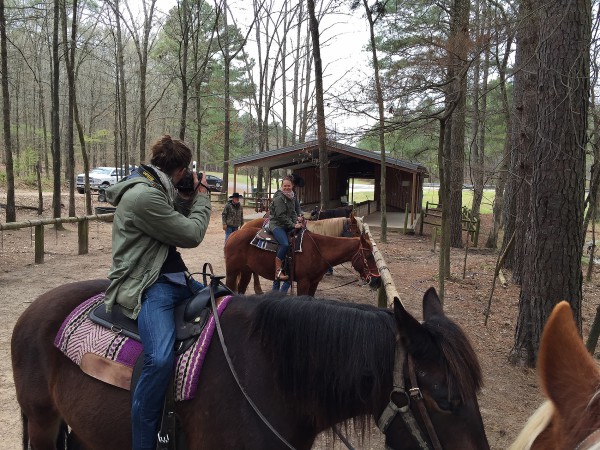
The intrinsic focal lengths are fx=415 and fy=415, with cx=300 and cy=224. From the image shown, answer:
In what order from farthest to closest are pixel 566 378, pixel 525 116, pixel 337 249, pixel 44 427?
pixel 337 249, pixel 525 116, pixel 44 427, pixel 566 378

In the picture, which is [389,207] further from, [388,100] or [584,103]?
[584,103]

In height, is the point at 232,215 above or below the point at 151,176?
below

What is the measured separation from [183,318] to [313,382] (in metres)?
0.81

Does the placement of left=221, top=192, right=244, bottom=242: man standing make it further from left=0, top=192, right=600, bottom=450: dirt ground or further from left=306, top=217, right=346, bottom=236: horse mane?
left=306, top=217, right=346, bottom=236: horse mane

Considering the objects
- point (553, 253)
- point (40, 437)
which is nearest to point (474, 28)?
point (553, 253)

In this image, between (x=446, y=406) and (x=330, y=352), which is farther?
(x=330, y=352)

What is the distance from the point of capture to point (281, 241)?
7.59 metres

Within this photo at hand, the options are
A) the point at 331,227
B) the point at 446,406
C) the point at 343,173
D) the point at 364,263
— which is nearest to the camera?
the point at 446,406

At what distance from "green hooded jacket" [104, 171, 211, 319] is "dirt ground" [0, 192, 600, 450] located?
4.70 feet

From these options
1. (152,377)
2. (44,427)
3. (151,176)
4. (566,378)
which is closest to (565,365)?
(566,378)

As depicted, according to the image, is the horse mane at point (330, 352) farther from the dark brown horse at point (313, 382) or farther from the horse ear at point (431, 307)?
the horse ear at point (431, 307)

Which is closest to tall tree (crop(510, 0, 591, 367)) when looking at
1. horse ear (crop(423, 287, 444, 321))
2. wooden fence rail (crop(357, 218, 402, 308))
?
wooden fence rail (crop(357, 218, 402, 308))

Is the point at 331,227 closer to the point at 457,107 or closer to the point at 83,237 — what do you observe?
the point at 457,107

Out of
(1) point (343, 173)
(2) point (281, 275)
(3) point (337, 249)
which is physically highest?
(1) point (343, 173)
